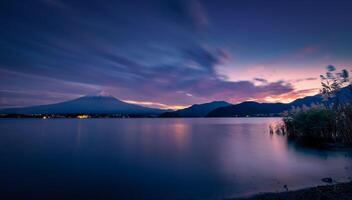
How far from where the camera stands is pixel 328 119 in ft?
105

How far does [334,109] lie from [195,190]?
86.4 feet

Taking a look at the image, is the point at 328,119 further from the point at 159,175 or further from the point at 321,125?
the point at 159,175

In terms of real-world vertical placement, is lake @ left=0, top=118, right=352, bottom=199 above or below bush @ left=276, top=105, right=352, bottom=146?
below

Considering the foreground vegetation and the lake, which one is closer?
the lake

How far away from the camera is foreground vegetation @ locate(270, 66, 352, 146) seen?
27.6 m

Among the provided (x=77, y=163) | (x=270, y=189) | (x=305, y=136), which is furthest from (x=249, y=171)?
(x=305, y=136)

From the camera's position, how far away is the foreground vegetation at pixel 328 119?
27609 mm

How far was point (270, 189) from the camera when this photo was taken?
1250cm

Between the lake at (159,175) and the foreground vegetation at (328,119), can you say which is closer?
the lake at (159,175)

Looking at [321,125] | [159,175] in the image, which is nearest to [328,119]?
[321,125]

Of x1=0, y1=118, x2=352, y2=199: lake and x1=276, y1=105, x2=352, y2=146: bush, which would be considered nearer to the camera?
x1=0, y1=118, x2=352, y2=199: lake

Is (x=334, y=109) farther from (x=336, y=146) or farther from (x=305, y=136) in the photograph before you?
(x=305, y=136)

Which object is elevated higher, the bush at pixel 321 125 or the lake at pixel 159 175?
the bush at pixel 321 125

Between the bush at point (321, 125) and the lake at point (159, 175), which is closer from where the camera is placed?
the lake at point (159, 175)
